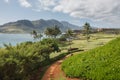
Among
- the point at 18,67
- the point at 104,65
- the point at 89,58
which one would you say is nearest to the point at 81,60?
the point at 89,58

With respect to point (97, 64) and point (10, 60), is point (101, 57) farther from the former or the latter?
point (10, 60)

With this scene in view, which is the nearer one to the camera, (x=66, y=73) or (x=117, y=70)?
(x=117, y=70)

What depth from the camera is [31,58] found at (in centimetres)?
3338

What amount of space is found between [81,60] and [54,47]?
960 inches

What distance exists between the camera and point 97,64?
27703 mm

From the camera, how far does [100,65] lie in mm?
27172

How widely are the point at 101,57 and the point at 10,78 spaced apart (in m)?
13.1

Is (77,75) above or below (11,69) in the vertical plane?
below

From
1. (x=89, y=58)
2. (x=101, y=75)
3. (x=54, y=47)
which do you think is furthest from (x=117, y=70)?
(x=54, y=47)

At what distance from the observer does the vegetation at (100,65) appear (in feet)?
81.6

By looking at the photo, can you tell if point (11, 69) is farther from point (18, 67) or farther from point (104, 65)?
point (104, 65)

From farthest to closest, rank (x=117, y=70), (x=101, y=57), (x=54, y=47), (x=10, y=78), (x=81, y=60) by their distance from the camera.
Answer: (x=54, y=47) < (x=81, y=60) < (x=101, y=57) < (x=10, y=78) < (x=117, y=70)

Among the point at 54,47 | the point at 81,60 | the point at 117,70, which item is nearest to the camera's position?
the point at 117,70

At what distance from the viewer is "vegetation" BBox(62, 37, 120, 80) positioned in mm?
24877
